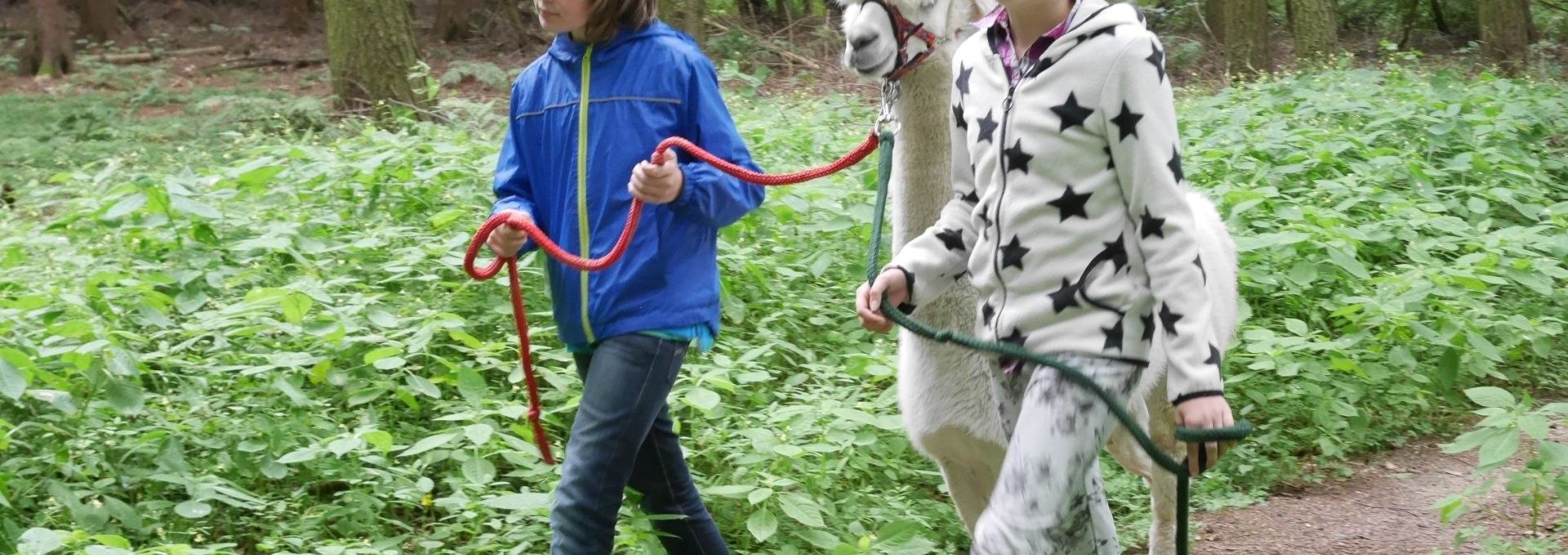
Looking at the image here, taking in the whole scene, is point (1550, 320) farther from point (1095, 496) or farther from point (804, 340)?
point (1095, 496)

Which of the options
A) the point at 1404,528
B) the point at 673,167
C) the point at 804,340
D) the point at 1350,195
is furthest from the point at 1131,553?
the point at 1350,195

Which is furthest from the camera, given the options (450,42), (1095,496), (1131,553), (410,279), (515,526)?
(450,42)

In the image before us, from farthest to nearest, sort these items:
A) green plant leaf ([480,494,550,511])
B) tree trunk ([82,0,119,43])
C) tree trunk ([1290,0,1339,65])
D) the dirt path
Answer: tree trunk ([82,0,119,43]) < tree trunk ([1290,0,1339,65]) < the dirt path < green plant leaf ([480,494,550,511])

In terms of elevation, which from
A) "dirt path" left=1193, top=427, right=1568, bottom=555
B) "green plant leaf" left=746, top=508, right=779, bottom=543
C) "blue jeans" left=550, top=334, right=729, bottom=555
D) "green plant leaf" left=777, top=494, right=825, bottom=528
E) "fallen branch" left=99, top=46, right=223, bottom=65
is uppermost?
"blue jeans" left=550, top=334, right=729, bottom=555

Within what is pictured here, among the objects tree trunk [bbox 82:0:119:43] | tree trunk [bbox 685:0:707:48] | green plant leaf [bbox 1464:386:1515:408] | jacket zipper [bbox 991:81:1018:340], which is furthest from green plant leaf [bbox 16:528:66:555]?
tree trunk [bbox 82:0:119:43]

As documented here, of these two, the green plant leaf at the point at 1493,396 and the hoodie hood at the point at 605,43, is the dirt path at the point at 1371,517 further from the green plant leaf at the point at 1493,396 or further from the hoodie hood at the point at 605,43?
the hoodie hood at the point at 605,43

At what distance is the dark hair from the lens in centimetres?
281

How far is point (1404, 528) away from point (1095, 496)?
2.31m

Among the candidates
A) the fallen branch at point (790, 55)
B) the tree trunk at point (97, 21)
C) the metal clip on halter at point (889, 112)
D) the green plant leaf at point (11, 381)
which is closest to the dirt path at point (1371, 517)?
the metal clip on halter at point (889, 112)

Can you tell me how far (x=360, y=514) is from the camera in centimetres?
377

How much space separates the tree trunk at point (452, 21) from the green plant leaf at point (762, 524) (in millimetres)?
13273

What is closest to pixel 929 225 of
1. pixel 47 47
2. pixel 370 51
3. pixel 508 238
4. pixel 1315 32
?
pixel 508 238

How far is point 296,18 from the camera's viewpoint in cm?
1688

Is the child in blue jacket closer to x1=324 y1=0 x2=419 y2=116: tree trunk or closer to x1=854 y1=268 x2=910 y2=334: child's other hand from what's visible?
x1=854 y1=268 x2=910 y2=334: child's other hand
